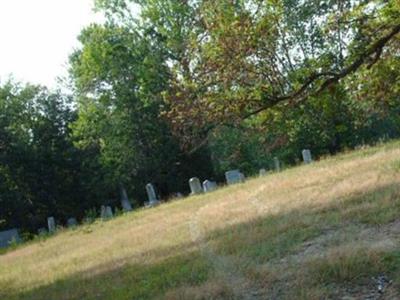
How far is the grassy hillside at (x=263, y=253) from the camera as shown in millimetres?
5867

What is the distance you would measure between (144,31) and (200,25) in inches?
1047

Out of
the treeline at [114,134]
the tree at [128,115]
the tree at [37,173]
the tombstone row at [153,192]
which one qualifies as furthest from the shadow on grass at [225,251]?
the tree at [37,173]

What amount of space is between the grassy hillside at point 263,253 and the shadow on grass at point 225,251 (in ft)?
0.07

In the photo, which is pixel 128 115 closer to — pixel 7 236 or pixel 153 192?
pixel 153 192

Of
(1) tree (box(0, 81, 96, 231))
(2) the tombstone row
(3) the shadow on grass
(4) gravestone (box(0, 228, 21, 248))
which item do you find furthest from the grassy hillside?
(1) tree (box(0, 81, 96, 231))

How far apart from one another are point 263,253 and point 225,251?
0.86m

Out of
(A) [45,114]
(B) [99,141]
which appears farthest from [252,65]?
(A) [45,114]

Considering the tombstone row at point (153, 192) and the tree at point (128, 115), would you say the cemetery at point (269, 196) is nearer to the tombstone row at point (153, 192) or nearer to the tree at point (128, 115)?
the tombstone row at point (153, 192)

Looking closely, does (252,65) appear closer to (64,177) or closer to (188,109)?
(188,109)

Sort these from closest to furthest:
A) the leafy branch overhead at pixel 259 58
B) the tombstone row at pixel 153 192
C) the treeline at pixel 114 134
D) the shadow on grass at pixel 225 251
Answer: the shadow on grass at pixel 225 251 < the leafy branch overhead at pixel 259 58 < the tombstone row at pixel 153 192 < the treeline at pixel 114 134

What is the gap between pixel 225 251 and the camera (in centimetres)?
802

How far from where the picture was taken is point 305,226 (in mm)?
8148

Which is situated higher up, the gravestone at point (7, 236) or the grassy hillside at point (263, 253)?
the gravestone at point (7, 236)

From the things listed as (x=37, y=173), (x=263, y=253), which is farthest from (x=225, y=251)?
(x=37, y=173)
